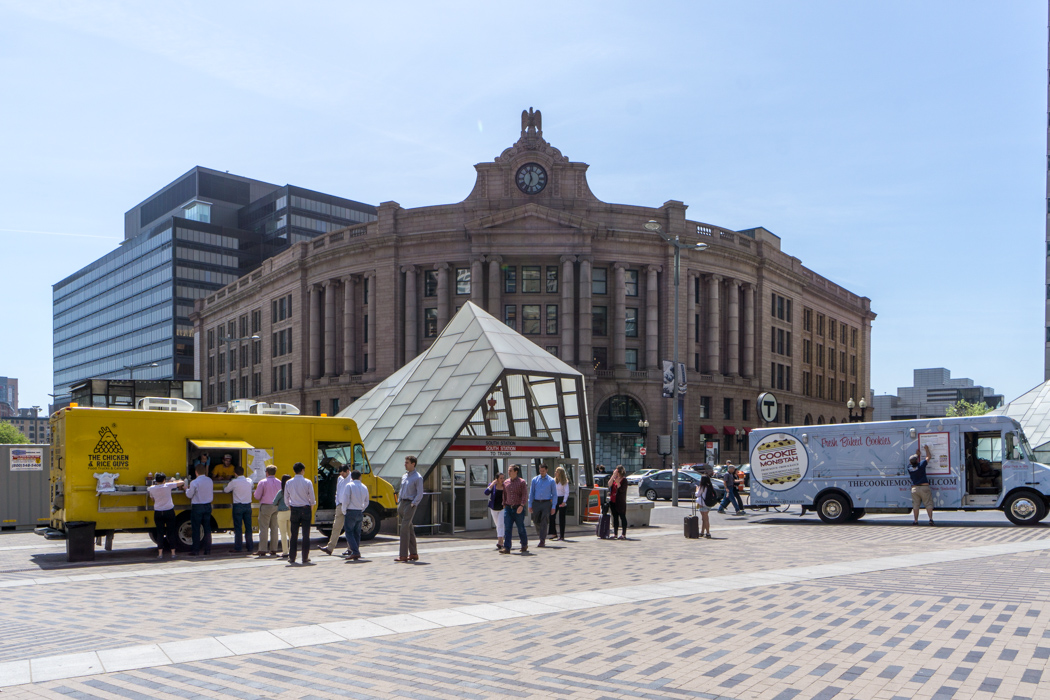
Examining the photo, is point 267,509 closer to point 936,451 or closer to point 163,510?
point 163,510

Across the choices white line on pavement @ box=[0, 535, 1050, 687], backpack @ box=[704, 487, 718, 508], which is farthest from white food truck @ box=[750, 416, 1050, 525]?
white line on pavement @ box=[0, 535, 1050, 687]

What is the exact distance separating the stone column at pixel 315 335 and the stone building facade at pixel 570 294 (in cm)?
12

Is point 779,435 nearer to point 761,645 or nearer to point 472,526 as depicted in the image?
point 472,526

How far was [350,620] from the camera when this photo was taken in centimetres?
909

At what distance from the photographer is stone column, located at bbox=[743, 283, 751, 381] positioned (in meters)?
74.1

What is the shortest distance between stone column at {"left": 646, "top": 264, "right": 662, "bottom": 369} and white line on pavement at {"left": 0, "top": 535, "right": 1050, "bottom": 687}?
54.2 meters

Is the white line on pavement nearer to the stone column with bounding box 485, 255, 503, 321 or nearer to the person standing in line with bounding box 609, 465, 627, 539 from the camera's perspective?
the person standing in line with bounding box 609, 465, 627, 539

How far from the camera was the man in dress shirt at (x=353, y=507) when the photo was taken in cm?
1546

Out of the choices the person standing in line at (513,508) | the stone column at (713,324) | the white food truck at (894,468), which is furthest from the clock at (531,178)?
the person standing in line at (513,508)

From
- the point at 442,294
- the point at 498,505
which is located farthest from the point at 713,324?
the point at 498,505

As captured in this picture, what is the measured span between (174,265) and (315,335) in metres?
49.9

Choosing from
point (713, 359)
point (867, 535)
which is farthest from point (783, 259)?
point (867, 535)

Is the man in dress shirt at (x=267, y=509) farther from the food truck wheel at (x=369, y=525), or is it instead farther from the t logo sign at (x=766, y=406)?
the t logo sign at (x=766, y=406)

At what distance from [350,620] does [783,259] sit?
3001 inches
